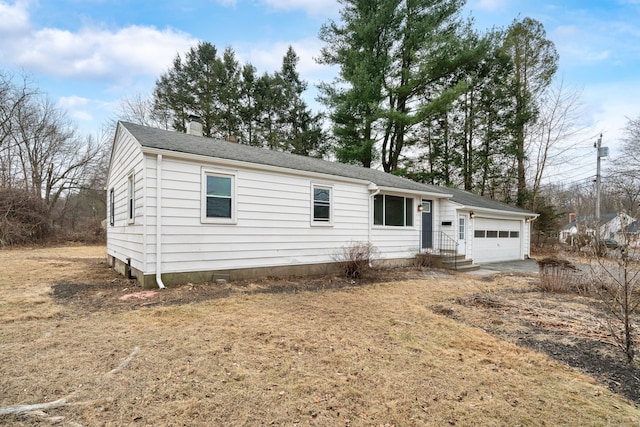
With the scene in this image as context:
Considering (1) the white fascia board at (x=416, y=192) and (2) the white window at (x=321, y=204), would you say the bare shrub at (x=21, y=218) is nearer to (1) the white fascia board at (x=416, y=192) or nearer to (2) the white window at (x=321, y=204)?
(2) the white window at (x=321, y=204)

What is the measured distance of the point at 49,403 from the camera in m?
2.27

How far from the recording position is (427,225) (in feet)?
38.3

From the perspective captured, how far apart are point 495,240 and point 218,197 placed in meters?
12.6

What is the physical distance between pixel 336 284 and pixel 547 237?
18.9 m

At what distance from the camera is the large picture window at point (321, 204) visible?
8594 mm

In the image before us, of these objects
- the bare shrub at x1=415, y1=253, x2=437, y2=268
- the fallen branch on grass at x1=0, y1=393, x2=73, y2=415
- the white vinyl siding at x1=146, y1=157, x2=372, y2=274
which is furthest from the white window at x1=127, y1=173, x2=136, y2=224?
the bare shrub at x1=415, y1=253, x2=437, y2=268

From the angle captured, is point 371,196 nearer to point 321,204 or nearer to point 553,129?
point 321,204

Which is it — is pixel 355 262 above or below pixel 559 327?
above

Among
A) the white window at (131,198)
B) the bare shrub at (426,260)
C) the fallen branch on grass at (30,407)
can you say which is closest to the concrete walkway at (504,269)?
the bare shrub at (426,260)

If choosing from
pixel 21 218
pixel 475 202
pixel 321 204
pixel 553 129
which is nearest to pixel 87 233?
pixel 21 218

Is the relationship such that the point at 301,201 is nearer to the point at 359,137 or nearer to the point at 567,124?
the point at 359,137

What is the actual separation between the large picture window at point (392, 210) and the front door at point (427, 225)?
0.83 m

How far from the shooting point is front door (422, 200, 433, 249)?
11562 mm

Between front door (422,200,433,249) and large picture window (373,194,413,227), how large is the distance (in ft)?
2.71
